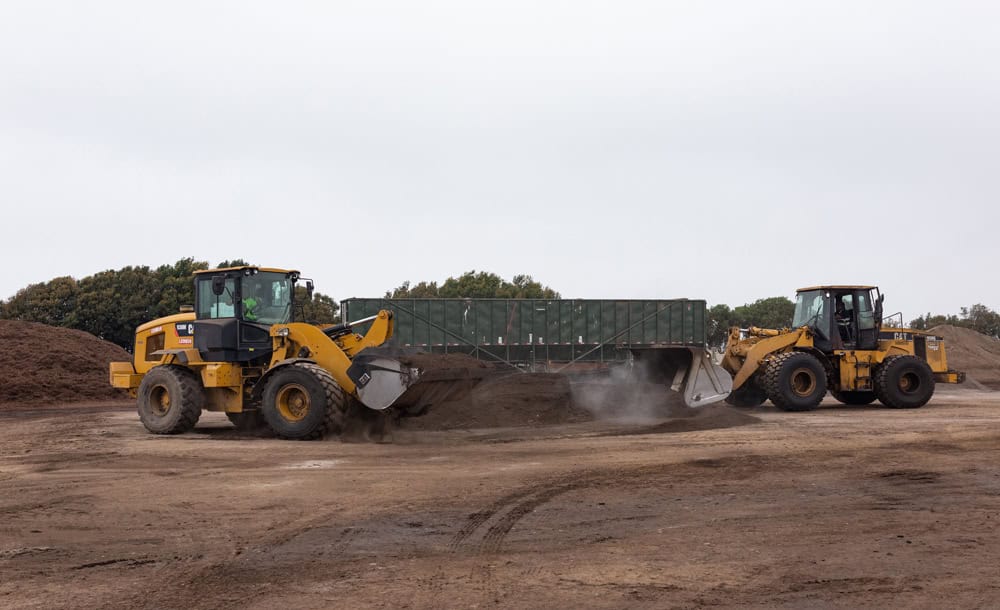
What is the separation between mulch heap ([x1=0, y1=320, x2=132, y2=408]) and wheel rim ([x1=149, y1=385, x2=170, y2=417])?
1249 centimetres

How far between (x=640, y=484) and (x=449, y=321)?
2020 centimetres

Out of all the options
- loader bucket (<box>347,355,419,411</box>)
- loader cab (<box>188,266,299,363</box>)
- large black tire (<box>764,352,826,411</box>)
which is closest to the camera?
loader bucket (<box>347,355,419,411</box>)

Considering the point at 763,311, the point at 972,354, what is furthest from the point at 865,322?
the point at 763,311

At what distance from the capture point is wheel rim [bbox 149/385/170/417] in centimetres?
1510

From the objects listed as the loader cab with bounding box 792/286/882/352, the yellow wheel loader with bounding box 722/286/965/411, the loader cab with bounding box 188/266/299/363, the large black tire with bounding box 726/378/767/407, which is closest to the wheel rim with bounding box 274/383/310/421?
the loader cab with bounding box 188/266/299/363

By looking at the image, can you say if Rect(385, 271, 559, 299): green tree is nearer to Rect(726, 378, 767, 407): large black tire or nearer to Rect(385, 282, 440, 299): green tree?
Rect(385, 282, 440, 299): green tree

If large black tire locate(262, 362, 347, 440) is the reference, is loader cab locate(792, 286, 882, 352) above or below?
above

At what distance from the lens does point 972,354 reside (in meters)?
43.7

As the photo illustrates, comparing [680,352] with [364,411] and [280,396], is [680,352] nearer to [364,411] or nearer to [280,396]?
[364,411]

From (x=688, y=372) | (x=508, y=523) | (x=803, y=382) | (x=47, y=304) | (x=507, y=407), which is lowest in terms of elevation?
(x=508, y=523)

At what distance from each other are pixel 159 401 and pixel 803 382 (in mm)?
13074

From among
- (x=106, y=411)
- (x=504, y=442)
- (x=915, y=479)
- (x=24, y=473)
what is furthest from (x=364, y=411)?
(x=106, y=411)

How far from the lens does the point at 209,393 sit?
1508cm

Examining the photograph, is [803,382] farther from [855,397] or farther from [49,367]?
[49,367]
